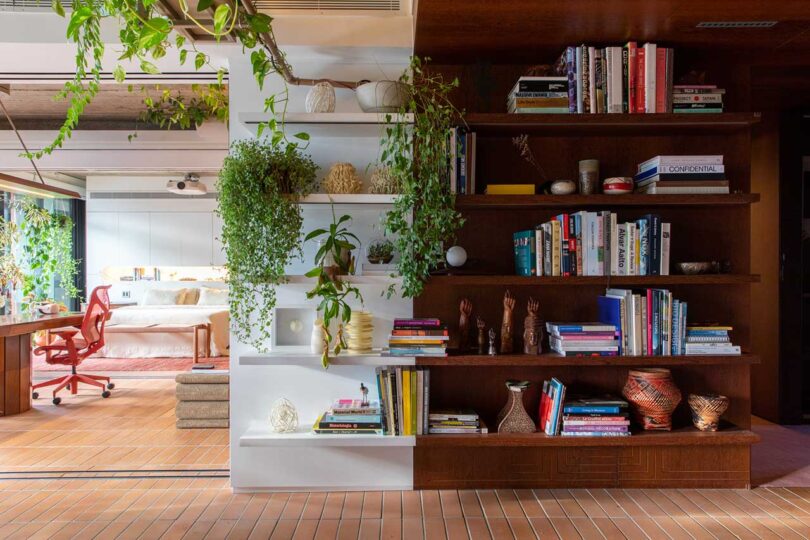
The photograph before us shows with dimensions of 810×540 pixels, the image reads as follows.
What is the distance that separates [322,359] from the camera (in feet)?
9.06

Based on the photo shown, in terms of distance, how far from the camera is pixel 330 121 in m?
2.82

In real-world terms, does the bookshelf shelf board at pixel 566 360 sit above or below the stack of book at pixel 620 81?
below

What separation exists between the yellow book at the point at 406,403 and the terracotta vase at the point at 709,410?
143 centimetres

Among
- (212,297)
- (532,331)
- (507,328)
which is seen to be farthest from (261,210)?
(212,297)

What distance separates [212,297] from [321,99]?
6618mm

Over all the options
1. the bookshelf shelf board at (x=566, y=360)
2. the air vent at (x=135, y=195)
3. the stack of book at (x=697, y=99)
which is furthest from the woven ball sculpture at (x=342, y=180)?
the air vent at (x=135, y=195)

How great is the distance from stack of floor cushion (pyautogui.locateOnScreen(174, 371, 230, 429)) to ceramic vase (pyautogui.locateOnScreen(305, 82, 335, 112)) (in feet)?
7.85

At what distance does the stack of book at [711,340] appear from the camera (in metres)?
2.85

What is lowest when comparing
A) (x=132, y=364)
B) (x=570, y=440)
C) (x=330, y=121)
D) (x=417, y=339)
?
(x=132, y=364)

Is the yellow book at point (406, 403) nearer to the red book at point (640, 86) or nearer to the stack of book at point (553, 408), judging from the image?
the stack of book at point (553, 408)

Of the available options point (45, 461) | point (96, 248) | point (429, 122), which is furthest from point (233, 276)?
point (96, 248)

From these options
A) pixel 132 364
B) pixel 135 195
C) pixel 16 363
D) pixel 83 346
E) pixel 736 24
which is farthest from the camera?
pixel 135 195

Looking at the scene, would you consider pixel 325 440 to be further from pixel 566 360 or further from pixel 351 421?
pixel 566 360

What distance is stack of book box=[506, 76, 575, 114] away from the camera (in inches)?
112
